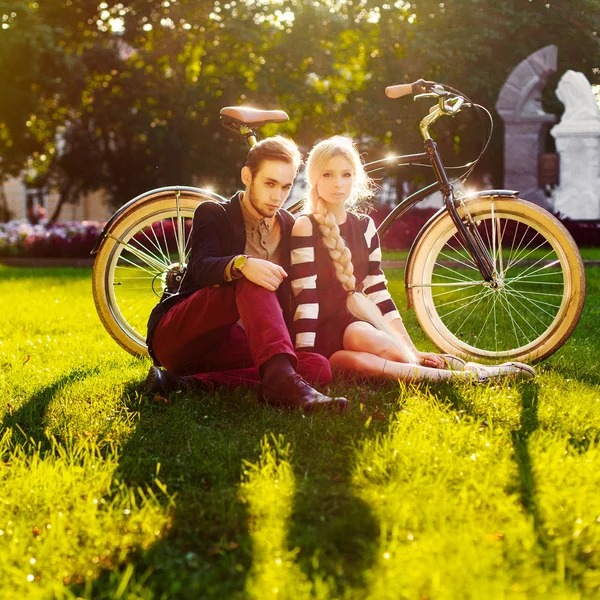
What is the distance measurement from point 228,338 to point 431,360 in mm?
911

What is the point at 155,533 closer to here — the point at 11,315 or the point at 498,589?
the point at 498,589

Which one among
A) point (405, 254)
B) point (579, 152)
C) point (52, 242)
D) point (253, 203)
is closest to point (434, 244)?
point (253, 203)

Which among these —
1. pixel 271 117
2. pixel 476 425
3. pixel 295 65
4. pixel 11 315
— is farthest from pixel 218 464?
pixel 295 65

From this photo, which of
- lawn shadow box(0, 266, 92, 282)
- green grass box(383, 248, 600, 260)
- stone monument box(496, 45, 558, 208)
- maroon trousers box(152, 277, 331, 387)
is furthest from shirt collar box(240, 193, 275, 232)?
stone monument box(496, 45, 558, 208)

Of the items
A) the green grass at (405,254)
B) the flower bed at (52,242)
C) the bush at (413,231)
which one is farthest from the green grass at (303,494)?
the flower bed at (52,242)

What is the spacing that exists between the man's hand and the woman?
0.40 metres

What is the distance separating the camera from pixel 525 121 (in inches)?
545

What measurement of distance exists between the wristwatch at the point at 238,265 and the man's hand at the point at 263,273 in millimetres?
16

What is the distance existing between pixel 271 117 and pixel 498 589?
9.67 feet

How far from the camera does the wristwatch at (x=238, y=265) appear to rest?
3271mm

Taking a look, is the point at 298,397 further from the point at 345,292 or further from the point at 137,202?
the point at 137,202

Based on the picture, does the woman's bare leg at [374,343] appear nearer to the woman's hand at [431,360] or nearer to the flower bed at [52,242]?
the woman's hand at [431,360]

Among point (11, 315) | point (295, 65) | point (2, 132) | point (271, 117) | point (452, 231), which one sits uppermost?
point (295, 65)

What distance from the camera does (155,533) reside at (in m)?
2.16
